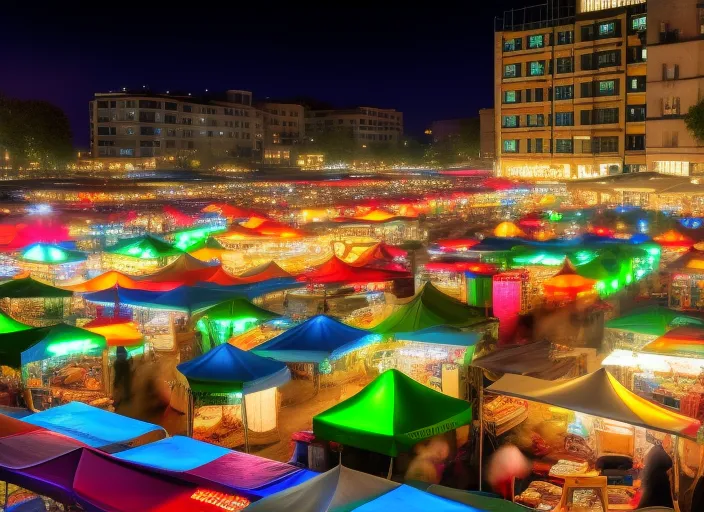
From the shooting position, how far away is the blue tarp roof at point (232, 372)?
10867mm

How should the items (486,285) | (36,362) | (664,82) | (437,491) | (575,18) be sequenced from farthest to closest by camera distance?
(575,18)
(664,82)
(486,285)
(36,362)
(437,491)

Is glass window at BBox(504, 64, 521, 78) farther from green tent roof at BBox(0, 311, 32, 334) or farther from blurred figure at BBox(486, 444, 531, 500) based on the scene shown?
blurred figure at BBox(486, 444, 531, 500)

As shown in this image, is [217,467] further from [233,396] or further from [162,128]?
[162,128]

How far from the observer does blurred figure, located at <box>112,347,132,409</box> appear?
13648 millimetres

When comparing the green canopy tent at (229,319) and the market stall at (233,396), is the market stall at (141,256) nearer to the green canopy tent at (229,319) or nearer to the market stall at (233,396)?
the green canopy tent at (229,319)

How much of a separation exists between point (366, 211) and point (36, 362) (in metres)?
22.7

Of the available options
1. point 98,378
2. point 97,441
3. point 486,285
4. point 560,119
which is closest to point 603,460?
point 97,441

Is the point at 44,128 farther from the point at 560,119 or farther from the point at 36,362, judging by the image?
the point at 36,362

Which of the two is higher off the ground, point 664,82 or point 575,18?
point 575,18

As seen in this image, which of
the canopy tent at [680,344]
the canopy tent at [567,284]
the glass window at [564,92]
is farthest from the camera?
the glass window at [564,92]

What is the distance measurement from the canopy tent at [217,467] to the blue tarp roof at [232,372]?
2.68 m

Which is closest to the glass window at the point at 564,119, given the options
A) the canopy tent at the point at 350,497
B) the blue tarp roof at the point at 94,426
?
the blue tarp roof at the point at 94,426

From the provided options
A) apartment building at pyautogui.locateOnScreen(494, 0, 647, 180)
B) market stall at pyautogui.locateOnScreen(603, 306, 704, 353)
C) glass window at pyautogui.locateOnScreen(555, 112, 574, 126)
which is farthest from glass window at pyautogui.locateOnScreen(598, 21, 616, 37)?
market stall at pyautogui.locateOnScreen(603, 306, 704, 353)

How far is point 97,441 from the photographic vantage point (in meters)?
8.22
